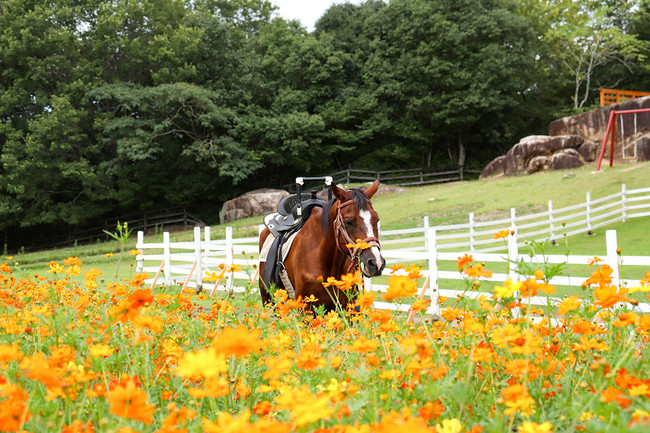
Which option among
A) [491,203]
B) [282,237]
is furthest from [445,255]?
[491,203]

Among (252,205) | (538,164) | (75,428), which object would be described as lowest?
(75,428)

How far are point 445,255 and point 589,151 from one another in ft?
77.0

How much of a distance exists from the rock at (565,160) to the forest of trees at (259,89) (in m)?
8.02

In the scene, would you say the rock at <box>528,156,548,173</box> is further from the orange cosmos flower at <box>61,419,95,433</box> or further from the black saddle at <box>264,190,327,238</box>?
the orange cosmos flower at <box>61,419,95,433</box>

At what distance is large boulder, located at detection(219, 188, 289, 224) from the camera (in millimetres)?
28328

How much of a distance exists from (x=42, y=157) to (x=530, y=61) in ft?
98.9

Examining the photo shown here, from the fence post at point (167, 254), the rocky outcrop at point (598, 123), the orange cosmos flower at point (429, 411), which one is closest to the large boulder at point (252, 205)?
the fence post at point (167, 254)

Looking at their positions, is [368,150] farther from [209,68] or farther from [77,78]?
[77,78]

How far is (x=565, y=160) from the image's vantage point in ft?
87.0

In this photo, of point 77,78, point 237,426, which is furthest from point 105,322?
point 77,78

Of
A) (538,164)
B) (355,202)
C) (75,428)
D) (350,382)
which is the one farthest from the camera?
(538,164)

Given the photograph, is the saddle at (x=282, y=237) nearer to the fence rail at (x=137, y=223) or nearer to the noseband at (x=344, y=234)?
the noseband at (x=344, y=234)

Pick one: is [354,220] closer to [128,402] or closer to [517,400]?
[517,400]

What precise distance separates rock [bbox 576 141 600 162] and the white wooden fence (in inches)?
384
